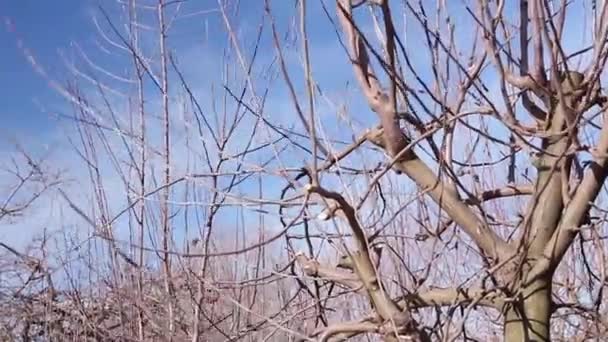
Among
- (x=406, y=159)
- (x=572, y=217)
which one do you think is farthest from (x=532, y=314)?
(x=406, y=159)

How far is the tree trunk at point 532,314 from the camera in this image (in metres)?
1.75

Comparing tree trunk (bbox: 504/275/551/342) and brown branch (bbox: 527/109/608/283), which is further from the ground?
brown branch (bbox: 527/109/608/283)

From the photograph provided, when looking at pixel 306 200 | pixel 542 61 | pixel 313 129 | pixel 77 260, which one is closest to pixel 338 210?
pixel 306 200

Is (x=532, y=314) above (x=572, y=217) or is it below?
below

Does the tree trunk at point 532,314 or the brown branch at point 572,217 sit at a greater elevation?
the brown branch at point 572,217

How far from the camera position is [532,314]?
1.75m

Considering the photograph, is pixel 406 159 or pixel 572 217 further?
pixel 406 159

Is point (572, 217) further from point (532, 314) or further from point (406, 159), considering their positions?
point (406, 159)

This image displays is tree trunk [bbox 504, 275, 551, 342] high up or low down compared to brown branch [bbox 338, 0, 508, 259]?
down

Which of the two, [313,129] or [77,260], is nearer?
[313,129]

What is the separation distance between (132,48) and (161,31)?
0.17 meters

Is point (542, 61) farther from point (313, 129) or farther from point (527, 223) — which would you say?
point (313, 129)

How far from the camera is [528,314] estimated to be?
1.75m

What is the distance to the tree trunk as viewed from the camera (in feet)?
5.73
